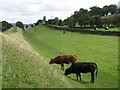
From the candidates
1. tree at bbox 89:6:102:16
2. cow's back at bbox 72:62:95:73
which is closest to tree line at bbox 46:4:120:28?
tree at bbox 89:6:102:16

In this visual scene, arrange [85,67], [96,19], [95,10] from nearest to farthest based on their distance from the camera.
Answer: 1. [85,67]
2. [96,19]
3. [95,10]

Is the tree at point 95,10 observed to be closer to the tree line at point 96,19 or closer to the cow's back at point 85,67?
the tree line at point 96,19

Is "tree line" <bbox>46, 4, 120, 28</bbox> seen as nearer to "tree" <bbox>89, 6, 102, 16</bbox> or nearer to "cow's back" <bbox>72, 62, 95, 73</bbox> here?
"tree" <bbox>89, 6, 102, 16</bbox>

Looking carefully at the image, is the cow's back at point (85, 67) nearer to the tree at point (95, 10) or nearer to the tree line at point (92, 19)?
the tree line at point (92, 19)

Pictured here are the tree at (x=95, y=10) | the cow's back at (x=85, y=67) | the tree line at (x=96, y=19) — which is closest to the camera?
the cow's back at (x=85, y=67)

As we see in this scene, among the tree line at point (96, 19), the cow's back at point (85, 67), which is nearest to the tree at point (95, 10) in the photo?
the tree line at point (96, 19)

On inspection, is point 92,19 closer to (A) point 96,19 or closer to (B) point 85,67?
(A) point 96,19

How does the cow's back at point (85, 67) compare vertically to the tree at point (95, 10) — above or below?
below

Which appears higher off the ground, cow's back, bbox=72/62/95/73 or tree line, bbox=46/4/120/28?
tree line, bbox=46/4/120/28

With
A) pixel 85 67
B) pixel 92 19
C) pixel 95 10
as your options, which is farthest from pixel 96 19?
pixel 85 67

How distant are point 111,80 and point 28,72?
8230 mm

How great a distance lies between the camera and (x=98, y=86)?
50.9 ft

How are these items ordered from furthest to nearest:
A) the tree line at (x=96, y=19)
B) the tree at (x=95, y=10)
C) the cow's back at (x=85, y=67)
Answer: the tree at (x=95, y=10) → the tree line at (x=96, y=19) → the cow's back at (x=85, y=67)

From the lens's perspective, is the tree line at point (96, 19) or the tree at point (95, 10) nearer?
the tree line at point (96, 19)
